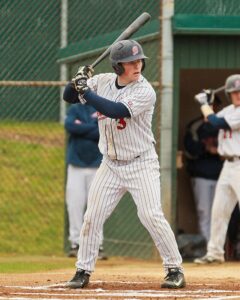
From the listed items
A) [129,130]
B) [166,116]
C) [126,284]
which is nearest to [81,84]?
[129,130]

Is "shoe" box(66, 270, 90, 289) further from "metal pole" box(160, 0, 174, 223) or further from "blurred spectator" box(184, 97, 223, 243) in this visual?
"blurred spectator" box(184, 97, 223, 243)

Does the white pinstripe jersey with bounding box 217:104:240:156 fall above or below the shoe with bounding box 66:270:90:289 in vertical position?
above

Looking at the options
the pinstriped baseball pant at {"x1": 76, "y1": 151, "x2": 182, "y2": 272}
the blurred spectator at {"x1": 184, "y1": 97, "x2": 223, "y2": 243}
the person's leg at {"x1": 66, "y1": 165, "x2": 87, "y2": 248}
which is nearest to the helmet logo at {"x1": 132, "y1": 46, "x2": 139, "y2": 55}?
the pinstriped baseball pant at {"x1": 76, "y1": 151, "x2": 182, "y2": 272}

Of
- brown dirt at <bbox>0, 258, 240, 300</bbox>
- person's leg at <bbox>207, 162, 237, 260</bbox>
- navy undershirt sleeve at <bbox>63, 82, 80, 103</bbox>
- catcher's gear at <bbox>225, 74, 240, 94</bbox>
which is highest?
catcher's gear at <bbox>225, 74, 240, 94</bbox>

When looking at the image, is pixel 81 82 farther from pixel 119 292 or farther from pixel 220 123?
pixel 220 123

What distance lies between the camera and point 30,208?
51.3 ft

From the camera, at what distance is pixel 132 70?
8.05 m

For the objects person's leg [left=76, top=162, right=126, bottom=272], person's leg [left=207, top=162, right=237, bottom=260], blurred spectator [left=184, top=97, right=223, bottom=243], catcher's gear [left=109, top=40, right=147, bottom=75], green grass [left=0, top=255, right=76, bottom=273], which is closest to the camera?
catcher's gear [left=109, top=40, right=147, bottom=75]

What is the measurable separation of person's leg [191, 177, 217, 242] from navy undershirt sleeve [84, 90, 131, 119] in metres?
4.92

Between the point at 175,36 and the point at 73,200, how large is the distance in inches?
78.7

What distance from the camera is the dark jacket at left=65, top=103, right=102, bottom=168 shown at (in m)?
12.0

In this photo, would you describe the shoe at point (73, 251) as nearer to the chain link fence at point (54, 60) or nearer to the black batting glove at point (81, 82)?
the chain link fence at point (54, 60)

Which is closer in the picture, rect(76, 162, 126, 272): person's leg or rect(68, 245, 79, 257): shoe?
rect(76, 162, 126, 272): person's leg

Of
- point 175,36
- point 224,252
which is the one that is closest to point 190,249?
point 224,252
